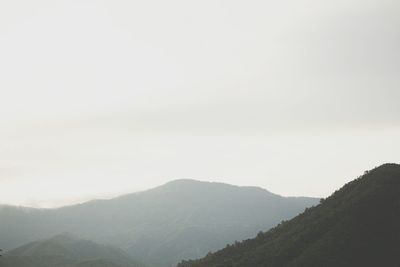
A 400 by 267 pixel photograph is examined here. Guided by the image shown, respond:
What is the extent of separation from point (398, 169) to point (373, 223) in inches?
765

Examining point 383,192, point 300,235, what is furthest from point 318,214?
point 383,192

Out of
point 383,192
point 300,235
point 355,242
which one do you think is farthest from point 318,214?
point 355,242

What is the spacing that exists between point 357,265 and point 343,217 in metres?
15.8

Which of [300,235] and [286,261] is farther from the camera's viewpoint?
[300,235]

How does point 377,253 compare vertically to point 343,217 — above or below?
below

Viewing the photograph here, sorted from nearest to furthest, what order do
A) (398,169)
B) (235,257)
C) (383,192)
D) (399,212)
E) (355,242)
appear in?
1. (355,242)
2. (399,212)
3. (383,192)
4. (398,169)
5. (235,257)

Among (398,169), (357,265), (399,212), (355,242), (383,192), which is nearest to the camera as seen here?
(357,265)

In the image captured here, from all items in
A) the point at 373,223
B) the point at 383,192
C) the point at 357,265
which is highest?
the point at 383,192

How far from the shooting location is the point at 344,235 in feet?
249

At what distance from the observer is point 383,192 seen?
274 ft

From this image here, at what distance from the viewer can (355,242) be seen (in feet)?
239

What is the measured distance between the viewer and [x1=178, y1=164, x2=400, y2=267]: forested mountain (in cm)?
7056

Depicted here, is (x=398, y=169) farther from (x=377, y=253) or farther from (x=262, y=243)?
(x=262, y=243)

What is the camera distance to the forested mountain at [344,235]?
232 ft
